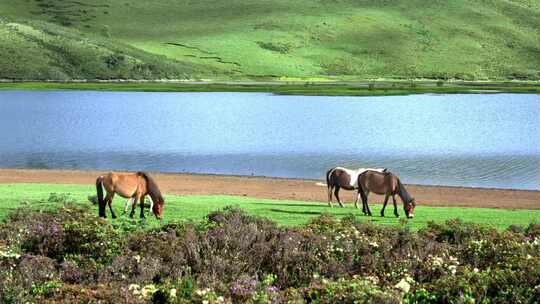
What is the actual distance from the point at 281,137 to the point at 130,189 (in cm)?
4437

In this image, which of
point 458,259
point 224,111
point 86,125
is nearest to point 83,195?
point 458,259

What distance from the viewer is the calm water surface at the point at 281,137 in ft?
146

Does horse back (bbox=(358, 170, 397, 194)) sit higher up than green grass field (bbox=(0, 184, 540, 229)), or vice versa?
horse back (bbox=(358, 170, 397, 194))

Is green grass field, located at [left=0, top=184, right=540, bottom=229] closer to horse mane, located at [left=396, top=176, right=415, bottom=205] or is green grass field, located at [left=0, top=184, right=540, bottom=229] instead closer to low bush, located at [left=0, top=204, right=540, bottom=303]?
horse mane, located at [left=396, top=176, right=415, bottom=205]

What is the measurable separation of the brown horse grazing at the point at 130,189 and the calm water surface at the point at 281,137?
70.9ft

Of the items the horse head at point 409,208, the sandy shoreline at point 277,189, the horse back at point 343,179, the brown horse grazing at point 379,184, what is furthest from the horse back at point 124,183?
the sandy shoreline at point 277,189

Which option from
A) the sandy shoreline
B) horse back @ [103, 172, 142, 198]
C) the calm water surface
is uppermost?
horse back @ [103, 172, 142, 198]

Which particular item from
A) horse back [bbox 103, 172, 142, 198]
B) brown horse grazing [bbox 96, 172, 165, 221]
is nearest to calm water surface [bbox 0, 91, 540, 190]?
brown horse grazing [bbox 96, 172, 165, 221]

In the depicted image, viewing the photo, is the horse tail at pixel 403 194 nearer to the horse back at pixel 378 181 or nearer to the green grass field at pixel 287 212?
the horse back at pixel 378 181

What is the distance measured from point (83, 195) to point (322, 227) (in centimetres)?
1259

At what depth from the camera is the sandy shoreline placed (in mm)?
30578

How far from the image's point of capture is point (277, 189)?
3359cm

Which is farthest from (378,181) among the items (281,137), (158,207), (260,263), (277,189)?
(281,137)

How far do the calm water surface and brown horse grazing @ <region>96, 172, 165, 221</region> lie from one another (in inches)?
851
